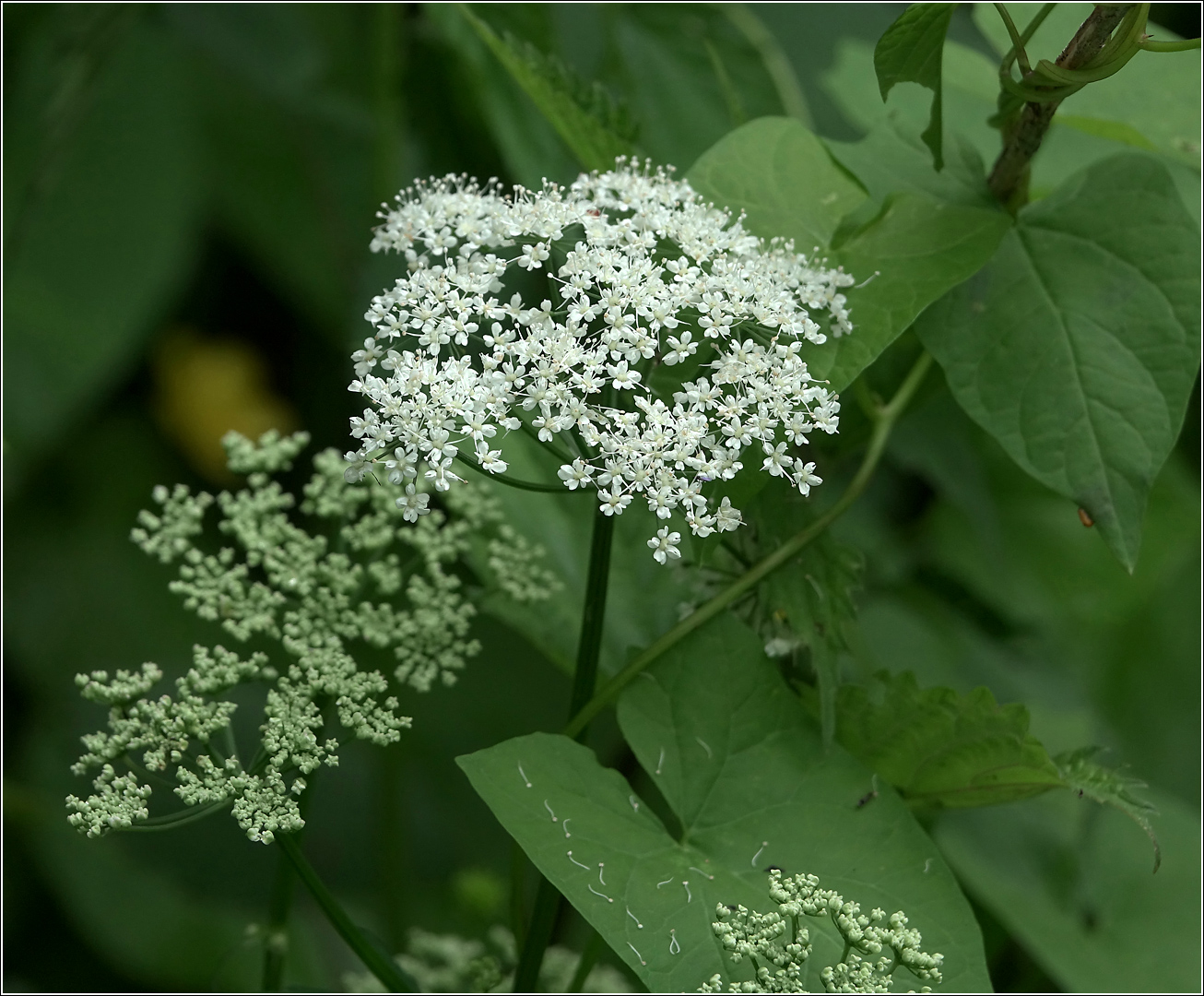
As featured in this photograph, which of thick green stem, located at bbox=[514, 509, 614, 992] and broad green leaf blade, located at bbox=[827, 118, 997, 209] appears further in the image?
broad green leaf blade, located at bbox=[827, 118, 997, 209]

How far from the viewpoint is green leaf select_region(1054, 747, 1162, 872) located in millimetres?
959

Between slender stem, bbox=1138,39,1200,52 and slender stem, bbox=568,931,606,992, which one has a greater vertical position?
slender stem, bbox=1138,39,1200,52

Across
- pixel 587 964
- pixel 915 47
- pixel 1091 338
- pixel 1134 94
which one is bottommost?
pixel 587 964

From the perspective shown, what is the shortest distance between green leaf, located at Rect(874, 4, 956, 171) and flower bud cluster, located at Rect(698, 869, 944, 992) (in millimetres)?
690

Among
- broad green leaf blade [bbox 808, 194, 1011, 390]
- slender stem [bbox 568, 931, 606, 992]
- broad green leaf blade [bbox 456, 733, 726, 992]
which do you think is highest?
broad green leaf blade [bbox 808, 194, 1011, 390]

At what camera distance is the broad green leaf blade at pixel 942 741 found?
1.05 m

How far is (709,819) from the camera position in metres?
1.04

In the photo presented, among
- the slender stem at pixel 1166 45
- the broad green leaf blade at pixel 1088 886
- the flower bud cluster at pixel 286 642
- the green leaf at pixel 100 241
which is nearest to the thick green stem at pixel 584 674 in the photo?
the flower bud cluster at pixel 286 642

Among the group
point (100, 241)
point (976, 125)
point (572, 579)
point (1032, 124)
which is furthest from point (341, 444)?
point (1032, 124)

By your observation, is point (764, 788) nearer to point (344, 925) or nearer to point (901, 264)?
point (344, 925)

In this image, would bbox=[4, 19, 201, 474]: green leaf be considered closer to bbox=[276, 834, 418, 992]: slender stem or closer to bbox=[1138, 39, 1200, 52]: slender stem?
bbox=[276, 834, 418, 992]: slender stem

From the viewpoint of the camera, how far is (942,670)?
192cm

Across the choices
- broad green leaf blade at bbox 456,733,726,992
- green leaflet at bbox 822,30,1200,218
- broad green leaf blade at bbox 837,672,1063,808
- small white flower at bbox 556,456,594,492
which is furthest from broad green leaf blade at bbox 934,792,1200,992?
small white flower at bbox 556,456,594,492

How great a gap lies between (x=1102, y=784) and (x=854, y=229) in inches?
22.4
